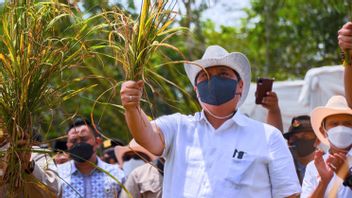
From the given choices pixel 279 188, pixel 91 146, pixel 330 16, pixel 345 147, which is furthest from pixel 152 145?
→ pixel 330 16

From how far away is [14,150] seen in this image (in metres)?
4.99

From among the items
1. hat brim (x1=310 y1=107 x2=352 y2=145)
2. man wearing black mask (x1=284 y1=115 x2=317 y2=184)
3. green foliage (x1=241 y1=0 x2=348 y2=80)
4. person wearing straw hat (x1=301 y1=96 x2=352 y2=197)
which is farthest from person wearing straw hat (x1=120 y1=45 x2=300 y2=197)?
green foliage (x1=241 y1=0 x2=348 y2=80)

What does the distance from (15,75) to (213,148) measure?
1.19 metres

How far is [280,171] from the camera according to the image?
218 inches

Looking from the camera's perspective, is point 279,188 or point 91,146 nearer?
point 279,188

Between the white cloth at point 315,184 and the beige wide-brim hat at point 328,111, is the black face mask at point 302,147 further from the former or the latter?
the white cloth at point 315,184

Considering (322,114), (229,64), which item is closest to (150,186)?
(322,114)

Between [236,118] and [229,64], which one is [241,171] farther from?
[229,64]

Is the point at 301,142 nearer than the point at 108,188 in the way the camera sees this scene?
No

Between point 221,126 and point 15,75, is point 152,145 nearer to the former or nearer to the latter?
point 221,126

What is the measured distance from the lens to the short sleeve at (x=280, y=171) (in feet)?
18.1

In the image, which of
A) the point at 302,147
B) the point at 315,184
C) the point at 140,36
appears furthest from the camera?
the point at 302,147

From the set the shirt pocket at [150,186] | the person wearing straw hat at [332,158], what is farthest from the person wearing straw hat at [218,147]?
the shirt pocket at [150,186]

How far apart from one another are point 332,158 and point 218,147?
27.5 inches
